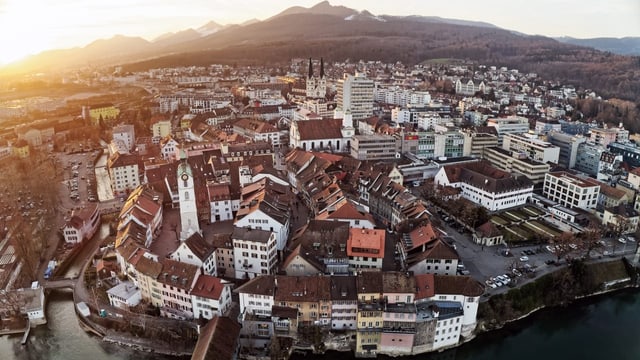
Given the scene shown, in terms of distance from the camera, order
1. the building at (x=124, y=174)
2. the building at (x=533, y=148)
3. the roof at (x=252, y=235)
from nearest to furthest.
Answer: the roof at (x=252, y=235) → the building at (x=124, y=174) → the building at (x=533, y=148)

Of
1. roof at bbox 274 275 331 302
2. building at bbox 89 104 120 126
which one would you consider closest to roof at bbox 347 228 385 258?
roof at bbox 274 275 331 302

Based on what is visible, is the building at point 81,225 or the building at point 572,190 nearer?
the building at point 81,225

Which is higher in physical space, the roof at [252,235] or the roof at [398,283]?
the roof at [252,235]

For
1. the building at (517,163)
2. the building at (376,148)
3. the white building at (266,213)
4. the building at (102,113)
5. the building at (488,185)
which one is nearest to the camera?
A: the white building at (266,213)

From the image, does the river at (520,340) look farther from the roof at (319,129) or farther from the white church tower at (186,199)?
the roof at (319,129)

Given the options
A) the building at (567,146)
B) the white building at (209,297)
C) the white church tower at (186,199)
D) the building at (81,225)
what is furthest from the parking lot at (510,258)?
the building at (81,225)

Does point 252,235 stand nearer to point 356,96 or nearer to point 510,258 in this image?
point 510,258
